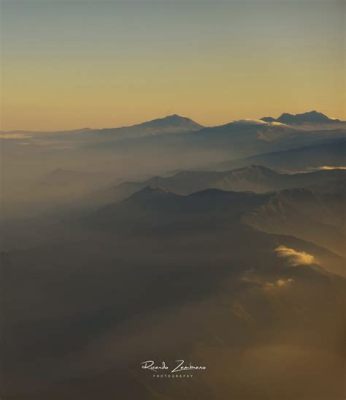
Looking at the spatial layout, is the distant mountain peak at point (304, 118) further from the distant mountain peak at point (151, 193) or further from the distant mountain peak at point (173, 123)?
the distant mountain peak at point (151, 193)

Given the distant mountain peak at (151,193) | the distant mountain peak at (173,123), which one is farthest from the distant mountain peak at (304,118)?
the distant mountain peak at (151,193)

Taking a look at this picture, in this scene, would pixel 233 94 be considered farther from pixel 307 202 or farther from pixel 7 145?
pixel 7 145

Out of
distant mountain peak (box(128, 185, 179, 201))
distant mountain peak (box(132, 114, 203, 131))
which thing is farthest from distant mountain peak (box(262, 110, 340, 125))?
distant mountain peak (box(128, 185, 179, 201))

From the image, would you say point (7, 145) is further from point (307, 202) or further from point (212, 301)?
point (307, 202)

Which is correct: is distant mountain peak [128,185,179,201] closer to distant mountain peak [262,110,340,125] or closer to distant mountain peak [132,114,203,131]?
distant mountain peak [132,114,203,131]

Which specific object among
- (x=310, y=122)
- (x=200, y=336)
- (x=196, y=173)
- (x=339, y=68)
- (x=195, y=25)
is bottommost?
(x=200, y=336)

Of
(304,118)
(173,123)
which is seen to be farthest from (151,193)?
(304,118)

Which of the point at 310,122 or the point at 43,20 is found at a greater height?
the point at 43,20

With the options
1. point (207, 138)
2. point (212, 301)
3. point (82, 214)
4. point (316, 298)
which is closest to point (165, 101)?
point (207, 138)
